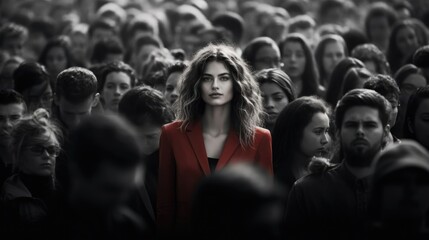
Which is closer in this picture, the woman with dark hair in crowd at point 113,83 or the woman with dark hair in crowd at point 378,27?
the woman with dark hair in crowd at point 113,83

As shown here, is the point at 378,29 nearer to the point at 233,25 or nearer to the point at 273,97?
the point at 233,25

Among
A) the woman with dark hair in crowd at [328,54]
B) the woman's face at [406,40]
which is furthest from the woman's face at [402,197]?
the woman's face at [406,40]

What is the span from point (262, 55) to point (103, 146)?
705cm

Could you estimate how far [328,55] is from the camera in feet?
41.5

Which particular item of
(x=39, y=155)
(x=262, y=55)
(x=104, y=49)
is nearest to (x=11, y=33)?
(x=104, y=49)

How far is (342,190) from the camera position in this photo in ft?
22.0

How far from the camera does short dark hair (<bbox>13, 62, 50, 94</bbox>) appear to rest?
10.1 m

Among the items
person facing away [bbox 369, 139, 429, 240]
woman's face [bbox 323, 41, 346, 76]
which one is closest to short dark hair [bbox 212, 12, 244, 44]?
woman's face [bbox 323, 41, 346, 76]

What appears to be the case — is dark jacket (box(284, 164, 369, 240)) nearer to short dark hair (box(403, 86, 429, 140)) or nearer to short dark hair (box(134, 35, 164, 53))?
short dark hair (box(403, 86, 429, 140))

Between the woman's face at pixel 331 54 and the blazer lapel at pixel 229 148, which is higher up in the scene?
the woman's face at pixel 331 54

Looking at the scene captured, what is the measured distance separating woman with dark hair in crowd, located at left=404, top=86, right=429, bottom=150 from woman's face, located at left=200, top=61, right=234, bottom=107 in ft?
6.08

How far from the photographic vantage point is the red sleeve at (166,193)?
7.04 meters

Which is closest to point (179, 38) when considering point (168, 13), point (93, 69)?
point (168, 13)

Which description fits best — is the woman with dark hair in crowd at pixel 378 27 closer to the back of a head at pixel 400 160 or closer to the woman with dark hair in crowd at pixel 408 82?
the woman with dark hair in crowd at pixel 408 82
